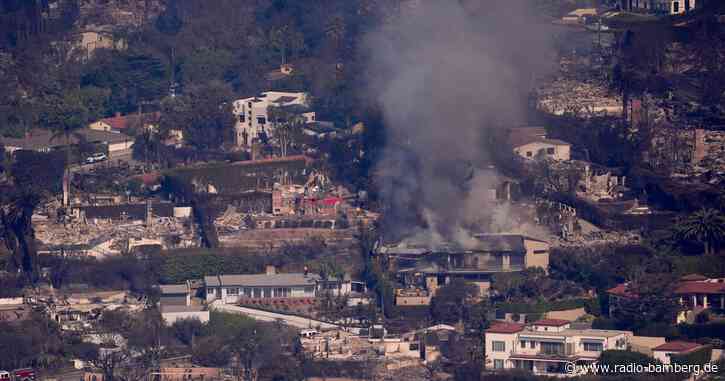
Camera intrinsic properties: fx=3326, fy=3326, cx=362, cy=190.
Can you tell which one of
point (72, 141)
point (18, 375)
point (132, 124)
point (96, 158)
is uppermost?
point (132, 124)

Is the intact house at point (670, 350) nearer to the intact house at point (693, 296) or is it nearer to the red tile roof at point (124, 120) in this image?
the intact house at point (693, 296)

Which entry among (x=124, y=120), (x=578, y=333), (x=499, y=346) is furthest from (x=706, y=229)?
(x=124, y=120)

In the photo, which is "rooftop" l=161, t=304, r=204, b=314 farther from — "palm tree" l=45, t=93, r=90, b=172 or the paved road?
"palm tree" l=45, t=93, r=90, b=172

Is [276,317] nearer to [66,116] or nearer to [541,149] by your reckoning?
[541,149]

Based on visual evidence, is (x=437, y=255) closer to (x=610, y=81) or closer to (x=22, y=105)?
(x=610, y=81)

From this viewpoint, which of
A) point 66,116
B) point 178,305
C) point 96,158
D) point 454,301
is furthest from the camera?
point 66,116

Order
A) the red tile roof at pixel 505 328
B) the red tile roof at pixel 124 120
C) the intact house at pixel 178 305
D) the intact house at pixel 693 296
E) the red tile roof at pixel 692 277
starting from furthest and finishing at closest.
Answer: the red tile roof at pixel 124 120 < the intact house at pixel 178 305 < the red tile roof at pixel 692 277 < the intact house at pixel 693 296 < the red tile roof at pixel 505 328

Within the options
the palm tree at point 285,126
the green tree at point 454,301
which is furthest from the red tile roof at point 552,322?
the palm tree at point 285,126
